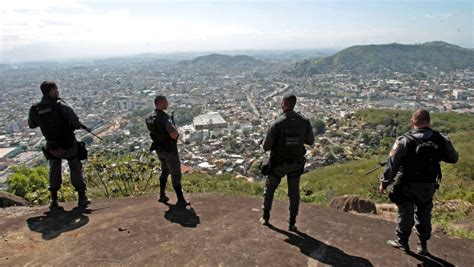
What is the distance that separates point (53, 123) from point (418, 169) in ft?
14.9

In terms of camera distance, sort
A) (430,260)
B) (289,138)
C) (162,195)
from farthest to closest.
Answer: (162,195), (289,138), (430,260)

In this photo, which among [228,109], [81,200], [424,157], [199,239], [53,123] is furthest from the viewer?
[228,109]

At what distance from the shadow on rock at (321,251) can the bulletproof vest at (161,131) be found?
1.92 meters

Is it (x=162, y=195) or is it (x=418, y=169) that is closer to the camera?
(x=418, y=169)

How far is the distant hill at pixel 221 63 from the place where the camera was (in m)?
164

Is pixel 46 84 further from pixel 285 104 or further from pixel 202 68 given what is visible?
pixel 202 68

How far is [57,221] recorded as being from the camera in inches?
183

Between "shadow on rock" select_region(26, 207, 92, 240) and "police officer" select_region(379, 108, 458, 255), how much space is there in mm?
3744

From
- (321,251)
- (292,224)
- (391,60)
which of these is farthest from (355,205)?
(391,60)

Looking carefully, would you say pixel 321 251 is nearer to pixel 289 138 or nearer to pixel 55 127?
pixel 289 138

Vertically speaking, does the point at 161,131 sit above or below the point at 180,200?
above

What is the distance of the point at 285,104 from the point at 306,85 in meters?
102

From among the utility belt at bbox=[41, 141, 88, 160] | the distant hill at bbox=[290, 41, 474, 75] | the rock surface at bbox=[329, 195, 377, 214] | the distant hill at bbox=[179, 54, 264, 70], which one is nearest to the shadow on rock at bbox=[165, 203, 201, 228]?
the utility belt at bbox=[41, 141, 88, 160]

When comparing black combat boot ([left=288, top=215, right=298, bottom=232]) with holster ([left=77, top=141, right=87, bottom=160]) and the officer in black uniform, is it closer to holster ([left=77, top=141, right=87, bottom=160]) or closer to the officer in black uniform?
the officer in black uniform
